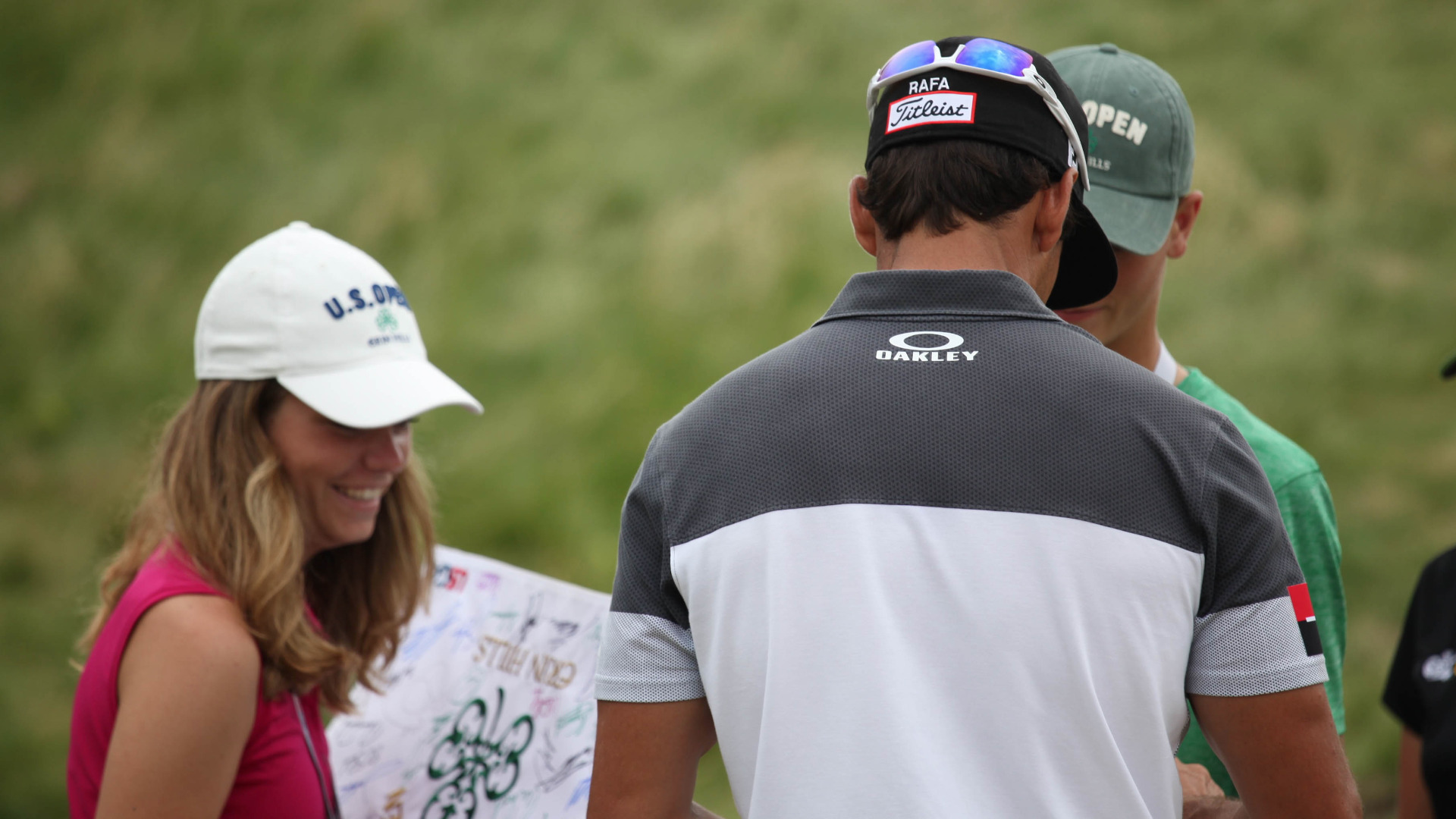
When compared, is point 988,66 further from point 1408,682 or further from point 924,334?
point 1408,682

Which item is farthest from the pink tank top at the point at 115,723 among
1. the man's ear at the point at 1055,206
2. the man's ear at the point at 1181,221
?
the man's ear at the point at 1181,221

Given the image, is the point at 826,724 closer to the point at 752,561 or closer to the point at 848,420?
the point at 752,561

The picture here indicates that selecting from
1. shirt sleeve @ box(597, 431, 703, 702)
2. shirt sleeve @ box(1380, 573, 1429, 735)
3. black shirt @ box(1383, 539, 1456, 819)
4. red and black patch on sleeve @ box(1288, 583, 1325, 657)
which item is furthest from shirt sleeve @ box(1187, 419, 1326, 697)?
shirt sleeve @ box(1380, 573, 1429, 735)

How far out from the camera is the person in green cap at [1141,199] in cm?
208

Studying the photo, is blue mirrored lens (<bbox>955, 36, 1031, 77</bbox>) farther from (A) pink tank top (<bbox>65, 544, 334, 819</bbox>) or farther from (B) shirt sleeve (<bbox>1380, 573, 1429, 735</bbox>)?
(A) pink tank top (<bbox>65, 544, 334, 819</bbox>)

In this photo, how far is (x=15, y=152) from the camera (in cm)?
847

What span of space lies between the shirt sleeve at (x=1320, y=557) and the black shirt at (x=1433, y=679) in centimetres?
16

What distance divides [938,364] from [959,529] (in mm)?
185

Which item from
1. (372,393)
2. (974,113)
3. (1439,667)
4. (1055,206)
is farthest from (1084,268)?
(372,393)

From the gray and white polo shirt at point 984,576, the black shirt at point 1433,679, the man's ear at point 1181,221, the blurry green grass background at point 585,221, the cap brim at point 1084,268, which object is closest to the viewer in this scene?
the gray and white polo shirt at point 984,576

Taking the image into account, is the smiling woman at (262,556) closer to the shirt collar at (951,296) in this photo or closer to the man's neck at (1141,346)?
the shirt collar at (951,296)

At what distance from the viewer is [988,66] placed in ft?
4.57

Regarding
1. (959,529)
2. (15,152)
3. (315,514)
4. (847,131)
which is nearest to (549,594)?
(315,514)

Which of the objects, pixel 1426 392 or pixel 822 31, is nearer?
pixel 1426 392
